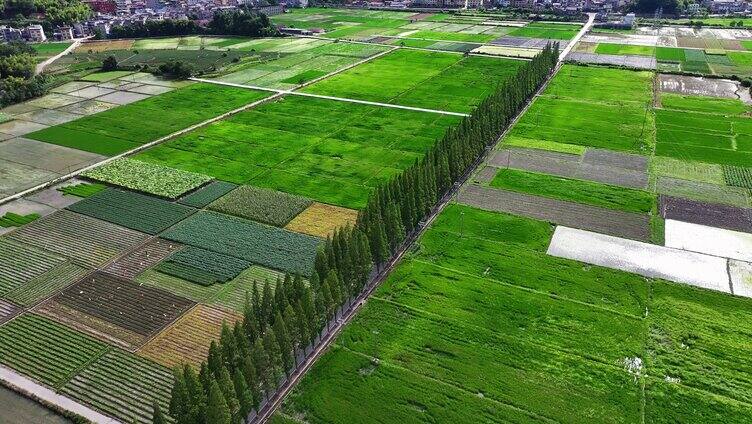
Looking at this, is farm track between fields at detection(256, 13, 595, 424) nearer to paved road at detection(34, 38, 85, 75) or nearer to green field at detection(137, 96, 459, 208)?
green field at detection(137, 96, 459, 208)

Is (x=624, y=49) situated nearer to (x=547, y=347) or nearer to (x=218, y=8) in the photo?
(x=547, y=347)

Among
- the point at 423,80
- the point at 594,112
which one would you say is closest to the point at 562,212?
the point at 594,112

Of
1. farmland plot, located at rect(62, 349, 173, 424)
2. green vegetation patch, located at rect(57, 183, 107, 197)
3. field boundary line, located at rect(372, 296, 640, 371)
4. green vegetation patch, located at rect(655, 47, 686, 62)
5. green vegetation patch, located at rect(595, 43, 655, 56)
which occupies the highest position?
green vegetation patch, located at rect(595, 43, 655, 56)

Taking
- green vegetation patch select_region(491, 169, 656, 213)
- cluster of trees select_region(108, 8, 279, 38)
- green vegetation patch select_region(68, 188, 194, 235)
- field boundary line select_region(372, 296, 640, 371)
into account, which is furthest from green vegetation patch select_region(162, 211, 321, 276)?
cluster of trees select_region(108, 8, 279, 38)

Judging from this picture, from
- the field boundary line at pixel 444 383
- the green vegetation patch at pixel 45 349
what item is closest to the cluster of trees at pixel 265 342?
the field boundary line at pixel 444 383

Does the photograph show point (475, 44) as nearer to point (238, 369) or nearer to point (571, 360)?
point (571, 360)

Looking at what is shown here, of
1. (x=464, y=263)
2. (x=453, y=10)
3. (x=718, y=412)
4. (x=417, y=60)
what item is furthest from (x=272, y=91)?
(x=453, y=10)
